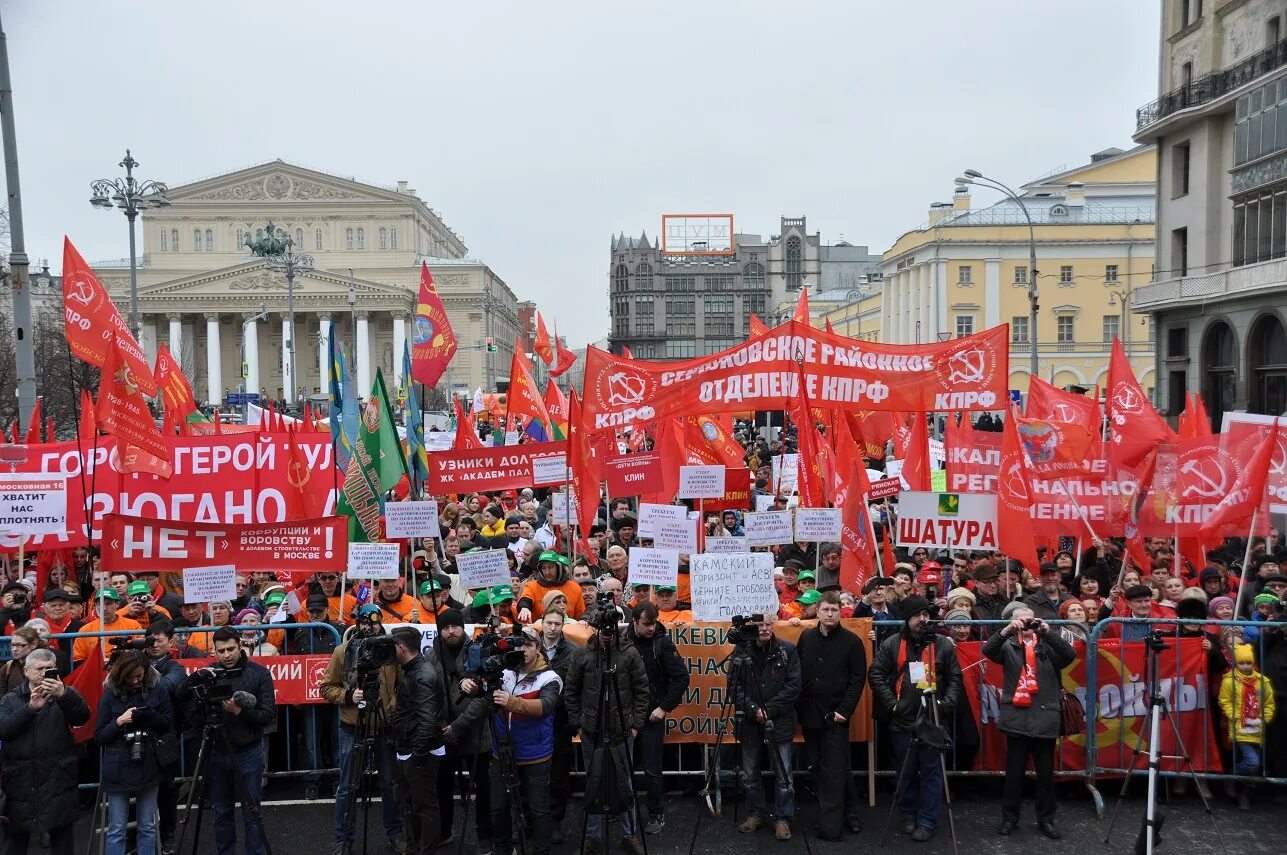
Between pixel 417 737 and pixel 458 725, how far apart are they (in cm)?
25

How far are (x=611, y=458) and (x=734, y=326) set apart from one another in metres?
116

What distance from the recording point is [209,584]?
847 centimetres

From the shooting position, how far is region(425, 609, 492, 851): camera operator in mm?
6593

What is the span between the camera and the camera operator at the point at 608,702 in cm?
670

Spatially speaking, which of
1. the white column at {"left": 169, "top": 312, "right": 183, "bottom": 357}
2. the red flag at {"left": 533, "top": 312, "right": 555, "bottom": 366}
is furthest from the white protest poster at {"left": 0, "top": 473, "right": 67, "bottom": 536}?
the white column at {"left": 169, "top": 312, "right": 183, "bottom": 357}

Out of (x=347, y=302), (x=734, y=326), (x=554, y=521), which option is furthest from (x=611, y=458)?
(x=734, y=326)

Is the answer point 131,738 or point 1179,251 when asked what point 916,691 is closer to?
point 131,738

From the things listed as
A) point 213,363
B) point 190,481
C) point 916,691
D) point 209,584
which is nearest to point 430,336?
point 190,481

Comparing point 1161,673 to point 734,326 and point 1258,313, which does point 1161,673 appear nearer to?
point 1258,313

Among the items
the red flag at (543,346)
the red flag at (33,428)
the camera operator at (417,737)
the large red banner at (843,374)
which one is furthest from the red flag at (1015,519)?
the red flag at (543,346)

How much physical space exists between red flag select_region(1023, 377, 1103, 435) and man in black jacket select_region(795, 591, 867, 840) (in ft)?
19.6

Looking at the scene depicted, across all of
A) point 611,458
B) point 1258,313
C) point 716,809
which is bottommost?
point 716,809

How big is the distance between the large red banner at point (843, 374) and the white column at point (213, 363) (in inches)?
3366

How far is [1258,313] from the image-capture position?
30250 mm
